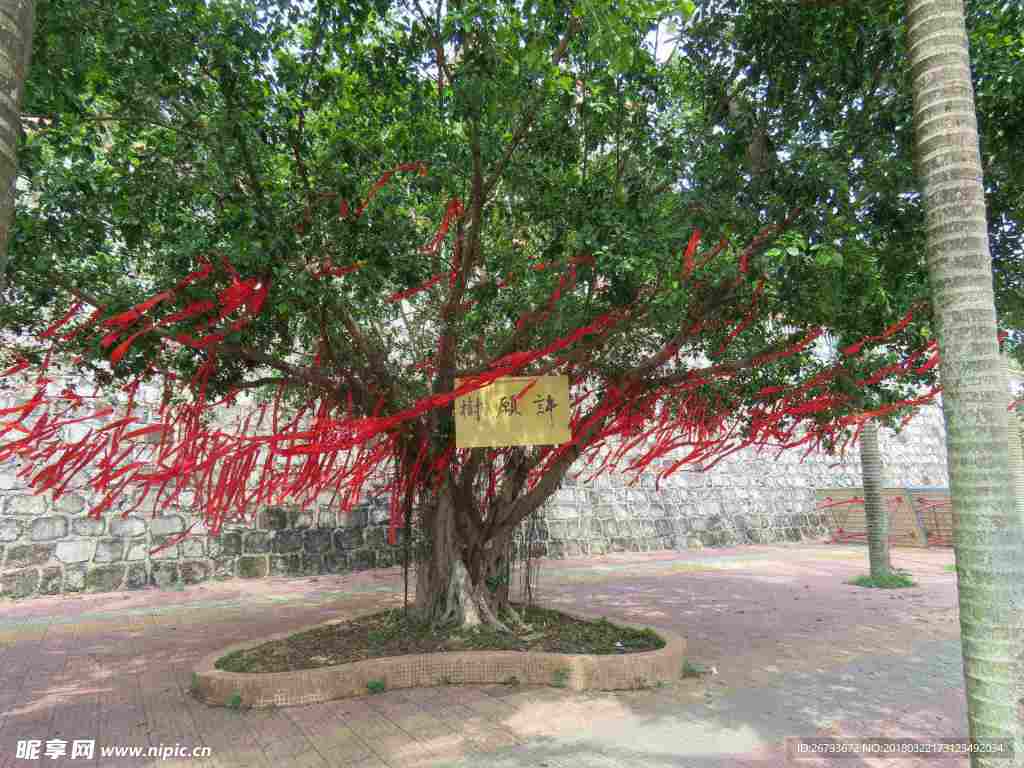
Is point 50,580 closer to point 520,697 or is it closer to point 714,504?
point 520,697

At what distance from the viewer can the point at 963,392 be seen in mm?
2270

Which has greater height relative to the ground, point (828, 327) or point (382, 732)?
point (828, 327)

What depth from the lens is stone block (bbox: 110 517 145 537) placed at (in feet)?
31.1

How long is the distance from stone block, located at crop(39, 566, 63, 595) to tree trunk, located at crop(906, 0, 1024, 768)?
10318 mm

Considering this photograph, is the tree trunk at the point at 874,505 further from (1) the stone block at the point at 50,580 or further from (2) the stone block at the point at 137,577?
(1) the stone block at the point at 50,580

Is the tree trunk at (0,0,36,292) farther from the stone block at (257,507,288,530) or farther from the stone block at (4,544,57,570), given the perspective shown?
the stone block at (257,507,288,530)

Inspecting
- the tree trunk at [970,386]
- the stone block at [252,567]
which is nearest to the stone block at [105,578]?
the stone block at [252,567]

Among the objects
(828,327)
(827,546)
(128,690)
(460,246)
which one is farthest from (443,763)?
(827,546)

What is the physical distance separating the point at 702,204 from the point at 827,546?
15338mm

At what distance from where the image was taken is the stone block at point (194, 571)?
991 centimetres

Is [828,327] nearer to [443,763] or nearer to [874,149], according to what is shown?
[874,149]

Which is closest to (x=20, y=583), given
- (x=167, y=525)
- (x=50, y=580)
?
(x=50, y=580)

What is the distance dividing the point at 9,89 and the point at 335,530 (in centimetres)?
1044

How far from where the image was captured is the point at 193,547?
10117 mm
